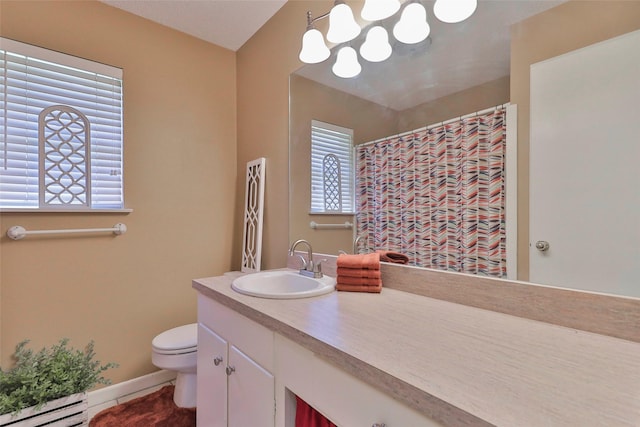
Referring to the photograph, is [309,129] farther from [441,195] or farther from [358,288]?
[358,288]

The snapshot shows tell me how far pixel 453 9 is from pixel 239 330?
144cm

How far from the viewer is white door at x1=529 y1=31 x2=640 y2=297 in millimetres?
784

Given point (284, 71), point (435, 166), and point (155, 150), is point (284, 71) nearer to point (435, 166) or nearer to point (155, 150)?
point (155, 150)

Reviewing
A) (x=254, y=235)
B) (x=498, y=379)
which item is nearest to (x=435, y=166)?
(x=498, y=379)

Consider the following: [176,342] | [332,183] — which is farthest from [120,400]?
[332,183]

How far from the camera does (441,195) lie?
1.21m

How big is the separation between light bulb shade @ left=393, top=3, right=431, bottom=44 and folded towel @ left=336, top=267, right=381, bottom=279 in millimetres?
980

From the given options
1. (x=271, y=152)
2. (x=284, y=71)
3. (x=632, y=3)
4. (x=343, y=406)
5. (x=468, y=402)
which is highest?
(x=284, y=71)

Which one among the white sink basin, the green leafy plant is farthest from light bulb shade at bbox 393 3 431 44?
the green leafy plant

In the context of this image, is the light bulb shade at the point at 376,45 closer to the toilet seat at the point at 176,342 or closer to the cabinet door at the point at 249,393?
the cabinet door at the point at 249,393

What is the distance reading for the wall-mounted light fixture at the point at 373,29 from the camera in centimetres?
116

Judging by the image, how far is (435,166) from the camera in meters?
1.23

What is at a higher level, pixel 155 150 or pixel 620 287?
pixel 155 150

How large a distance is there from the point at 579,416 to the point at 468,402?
15 cm
